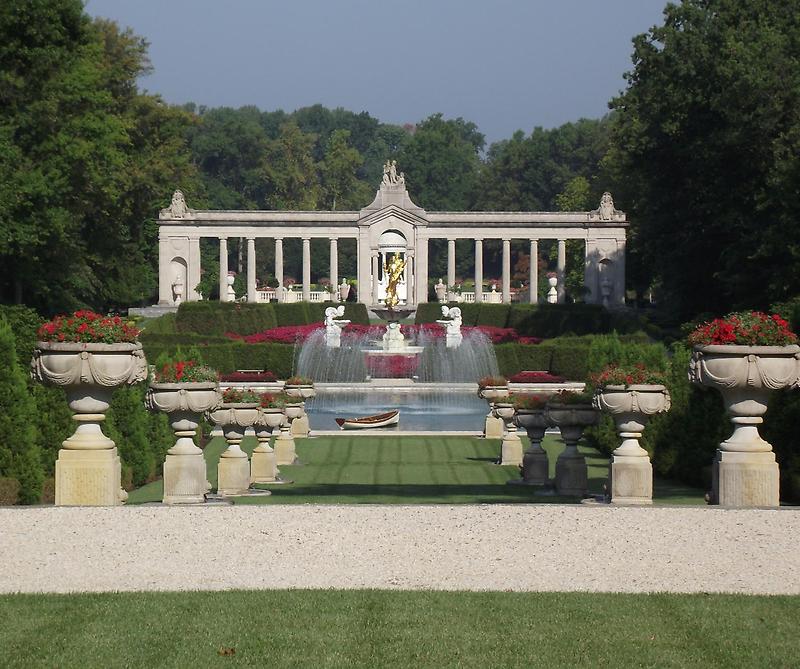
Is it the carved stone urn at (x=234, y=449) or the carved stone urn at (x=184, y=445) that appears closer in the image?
the carved stone urn at (x=184, y=445)

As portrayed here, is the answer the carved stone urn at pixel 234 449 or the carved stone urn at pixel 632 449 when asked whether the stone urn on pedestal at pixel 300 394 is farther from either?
the carved stone urn at pixel 632 449

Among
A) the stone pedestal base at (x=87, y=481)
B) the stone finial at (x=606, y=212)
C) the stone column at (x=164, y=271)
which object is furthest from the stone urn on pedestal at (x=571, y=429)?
the stone finial at (x=606, y=212)

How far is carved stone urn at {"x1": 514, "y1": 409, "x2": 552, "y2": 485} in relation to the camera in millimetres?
27156

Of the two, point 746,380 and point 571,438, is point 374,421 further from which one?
point 746,380

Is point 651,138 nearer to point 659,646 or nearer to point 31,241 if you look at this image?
point 31,241

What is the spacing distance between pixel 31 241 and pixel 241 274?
8492 centimetres

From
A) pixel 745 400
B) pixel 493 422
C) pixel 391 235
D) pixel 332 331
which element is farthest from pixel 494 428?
pixel 391 235

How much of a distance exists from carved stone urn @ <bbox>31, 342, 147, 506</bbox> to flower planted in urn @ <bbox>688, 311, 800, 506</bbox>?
694cm

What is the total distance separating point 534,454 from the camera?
27.3 meters

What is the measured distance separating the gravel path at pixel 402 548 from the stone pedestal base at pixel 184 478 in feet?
12.1

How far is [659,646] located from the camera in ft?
38.7

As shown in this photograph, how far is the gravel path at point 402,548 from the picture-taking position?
46.3ft

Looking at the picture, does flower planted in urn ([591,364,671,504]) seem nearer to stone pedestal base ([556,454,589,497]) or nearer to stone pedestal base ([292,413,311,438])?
stone pedestal base ([556,454,589,497])

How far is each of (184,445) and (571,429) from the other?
249 inches
